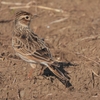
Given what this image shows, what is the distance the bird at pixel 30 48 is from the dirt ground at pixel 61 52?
1.03ft

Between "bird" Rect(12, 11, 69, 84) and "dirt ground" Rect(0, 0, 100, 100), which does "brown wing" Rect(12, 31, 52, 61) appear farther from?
"dirt ground" Rect(0, 0, 100, 100)

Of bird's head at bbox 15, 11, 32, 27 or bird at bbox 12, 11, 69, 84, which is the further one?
bird's head at bbox 15, 11, 32, 27

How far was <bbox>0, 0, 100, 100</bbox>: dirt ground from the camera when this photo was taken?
791 cm

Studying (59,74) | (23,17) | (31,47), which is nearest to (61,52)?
(23,17)

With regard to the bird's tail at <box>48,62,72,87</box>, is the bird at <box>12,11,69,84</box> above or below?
above

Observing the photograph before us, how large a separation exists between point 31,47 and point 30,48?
28 mm

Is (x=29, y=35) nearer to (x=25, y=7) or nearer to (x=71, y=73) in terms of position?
(x=71, y=73)

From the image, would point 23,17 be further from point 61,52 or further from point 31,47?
point 61,52

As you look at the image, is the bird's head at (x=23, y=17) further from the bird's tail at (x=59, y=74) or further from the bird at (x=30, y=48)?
the bird's tail at (x=59, y=74)

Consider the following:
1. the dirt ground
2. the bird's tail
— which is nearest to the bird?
the bird's tail

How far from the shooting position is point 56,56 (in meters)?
9.38

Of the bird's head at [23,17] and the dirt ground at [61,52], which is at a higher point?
the bird's head at [23,17]

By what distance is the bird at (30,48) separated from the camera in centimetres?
774

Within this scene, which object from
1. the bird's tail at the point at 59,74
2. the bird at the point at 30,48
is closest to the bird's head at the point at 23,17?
the bird at the point at 30,48
